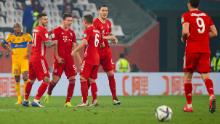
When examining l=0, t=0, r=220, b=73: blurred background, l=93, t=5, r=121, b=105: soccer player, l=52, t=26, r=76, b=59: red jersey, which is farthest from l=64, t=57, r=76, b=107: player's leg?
l=0, t=0, r=220, b=73: blurred background

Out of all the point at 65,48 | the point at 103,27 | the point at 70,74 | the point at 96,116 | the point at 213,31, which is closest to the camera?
the point at 96,116

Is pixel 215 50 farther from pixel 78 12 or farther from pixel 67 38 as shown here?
pixel 67 38

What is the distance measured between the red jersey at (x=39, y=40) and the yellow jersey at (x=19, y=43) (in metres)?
2.48

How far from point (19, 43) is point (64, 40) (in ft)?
9.77

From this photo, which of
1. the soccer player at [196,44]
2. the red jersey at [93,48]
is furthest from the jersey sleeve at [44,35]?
the soccer player at [196,44]

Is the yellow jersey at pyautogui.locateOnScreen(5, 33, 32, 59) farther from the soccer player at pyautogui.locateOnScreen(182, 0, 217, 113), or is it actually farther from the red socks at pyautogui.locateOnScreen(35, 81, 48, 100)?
the soccer player at pyautogui.locateOnScreen(182, 0, 217, 113)

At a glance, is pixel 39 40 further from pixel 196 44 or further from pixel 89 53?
pixel 196 44

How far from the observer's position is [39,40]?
59.8ft

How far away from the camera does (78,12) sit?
36.6 meters

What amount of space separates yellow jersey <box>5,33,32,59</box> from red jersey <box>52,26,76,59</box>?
104 inches

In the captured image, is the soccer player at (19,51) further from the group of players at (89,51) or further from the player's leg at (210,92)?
the player's leg at (210,92)

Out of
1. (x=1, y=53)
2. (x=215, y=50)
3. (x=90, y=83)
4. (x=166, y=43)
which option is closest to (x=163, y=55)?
(x=166, y=43)

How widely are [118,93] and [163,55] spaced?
1039cm

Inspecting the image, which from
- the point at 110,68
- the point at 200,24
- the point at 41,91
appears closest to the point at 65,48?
the point at 41,91
